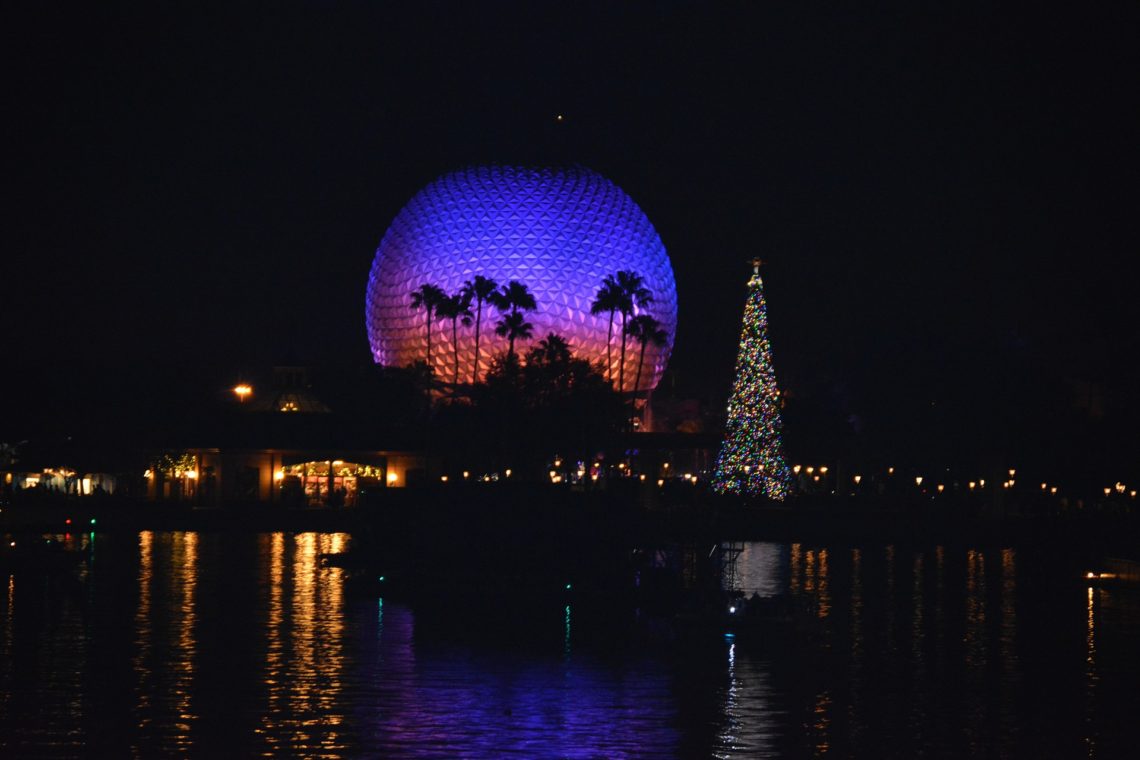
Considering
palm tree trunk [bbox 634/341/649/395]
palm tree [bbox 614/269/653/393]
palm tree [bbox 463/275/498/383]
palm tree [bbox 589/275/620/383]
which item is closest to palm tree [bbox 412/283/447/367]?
palm tree [bbox 463/275/498/383]

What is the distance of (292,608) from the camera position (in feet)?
133

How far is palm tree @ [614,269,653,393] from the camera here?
9375 centimetres

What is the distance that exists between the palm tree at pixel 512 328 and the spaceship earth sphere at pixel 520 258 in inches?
31.8

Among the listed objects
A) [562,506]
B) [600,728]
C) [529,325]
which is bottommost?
[600,728]

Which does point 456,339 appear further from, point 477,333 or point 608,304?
point 608,304

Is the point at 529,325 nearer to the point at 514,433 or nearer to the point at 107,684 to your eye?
the point at 514,433

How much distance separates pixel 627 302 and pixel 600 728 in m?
67.5

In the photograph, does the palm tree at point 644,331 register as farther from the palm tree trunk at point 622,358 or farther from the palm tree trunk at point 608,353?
the palm tree trunk at point 608,353

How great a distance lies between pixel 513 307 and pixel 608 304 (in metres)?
4.92

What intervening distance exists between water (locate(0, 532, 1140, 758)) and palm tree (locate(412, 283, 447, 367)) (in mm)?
45894

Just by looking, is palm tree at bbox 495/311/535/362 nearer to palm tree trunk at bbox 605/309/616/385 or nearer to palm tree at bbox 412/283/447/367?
palm tree at bbox 412/283/447/367

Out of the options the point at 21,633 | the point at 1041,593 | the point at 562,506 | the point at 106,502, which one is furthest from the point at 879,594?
the point at 106,502

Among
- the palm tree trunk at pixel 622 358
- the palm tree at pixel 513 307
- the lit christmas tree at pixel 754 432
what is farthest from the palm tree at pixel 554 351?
the lit christmas tree at pixel 754 432

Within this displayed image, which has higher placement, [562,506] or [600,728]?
[562,506]
